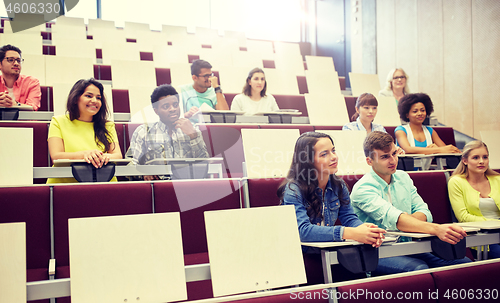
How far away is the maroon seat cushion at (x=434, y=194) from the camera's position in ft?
2.56

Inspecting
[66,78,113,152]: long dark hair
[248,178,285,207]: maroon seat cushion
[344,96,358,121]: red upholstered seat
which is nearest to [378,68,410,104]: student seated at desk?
[344,96,358,121]: red upholstered seat

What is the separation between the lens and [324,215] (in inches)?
23.7

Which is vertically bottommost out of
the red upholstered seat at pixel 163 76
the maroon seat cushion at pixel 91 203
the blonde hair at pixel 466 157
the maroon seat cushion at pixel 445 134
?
the maroon seat cushion at pixel 91 203

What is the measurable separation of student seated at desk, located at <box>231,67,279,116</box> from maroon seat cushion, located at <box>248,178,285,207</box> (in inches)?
24.3

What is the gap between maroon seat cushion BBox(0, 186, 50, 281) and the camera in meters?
0.56

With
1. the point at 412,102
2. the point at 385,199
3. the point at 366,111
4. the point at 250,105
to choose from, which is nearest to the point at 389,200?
the point at 385,199

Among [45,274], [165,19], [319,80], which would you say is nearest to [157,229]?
[45,274]

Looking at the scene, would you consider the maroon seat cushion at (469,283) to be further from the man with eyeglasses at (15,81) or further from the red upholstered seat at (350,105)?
the man with eyeglasses at (15,81)

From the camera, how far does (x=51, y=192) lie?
23.1 inches

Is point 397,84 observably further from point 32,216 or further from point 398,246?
point 32,216

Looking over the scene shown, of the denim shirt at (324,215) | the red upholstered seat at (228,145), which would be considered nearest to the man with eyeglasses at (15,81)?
the red upholstered seat at (228,145)

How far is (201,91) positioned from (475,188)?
32.2 inches

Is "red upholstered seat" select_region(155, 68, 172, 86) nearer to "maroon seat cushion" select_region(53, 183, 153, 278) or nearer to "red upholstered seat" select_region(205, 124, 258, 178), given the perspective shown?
"red upholstered seat" select_region(205, 124, 258, 178)

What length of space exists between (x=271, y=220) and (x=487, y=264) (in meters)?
0.30
